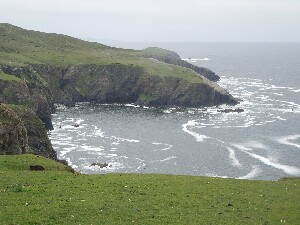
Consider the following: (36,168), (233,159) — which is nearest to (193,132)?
(233,159)

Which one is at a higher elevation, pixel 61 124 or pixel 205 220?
pixel 205 220

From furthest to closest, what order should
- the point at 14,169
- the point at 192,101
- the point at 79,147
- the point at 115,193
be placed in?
the point at 192,101 → the point at 79,147 → the point at 14,169 → the point at 115,193

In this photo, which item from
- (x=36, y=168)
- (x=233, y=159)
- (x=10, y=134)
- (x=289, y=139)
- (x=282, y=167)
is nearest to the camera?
(x=36, y=168)

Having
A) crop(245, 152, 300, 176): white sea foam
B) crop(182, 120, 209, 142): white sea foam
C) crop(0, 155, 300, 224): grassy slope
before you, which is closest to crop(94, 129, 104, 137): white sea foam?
crop(182, 120, 209, 142): white sea foam

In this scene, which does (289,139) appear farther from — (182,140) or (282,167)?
(182,140)

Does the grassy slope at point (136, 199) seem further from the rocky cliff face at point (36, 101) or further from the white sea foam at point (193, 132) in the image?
the white sea foam at point (193, 132)

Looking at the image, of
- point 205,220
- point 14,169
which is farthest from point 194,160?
point 205,220

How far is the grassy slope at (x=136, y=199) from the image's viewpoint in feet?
97.7

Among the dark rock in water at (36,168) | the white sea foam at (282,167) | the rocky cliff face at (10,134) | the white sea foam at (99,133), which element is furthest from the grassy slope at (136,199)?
the white sea foam at (99,133)

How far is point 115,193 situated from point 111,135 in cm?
9969

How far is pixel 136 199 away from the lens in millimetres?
35125

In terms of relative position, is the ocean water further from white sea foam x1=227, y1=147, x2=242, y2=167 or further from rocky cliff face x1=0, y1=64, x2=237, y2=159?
rocky cliff face x1=0, y1=64, x2=237, y2=159

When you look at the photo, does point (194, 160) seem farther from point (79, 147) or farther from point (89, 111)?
point (89, 111)

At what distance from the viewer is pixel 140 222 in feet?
95.7
